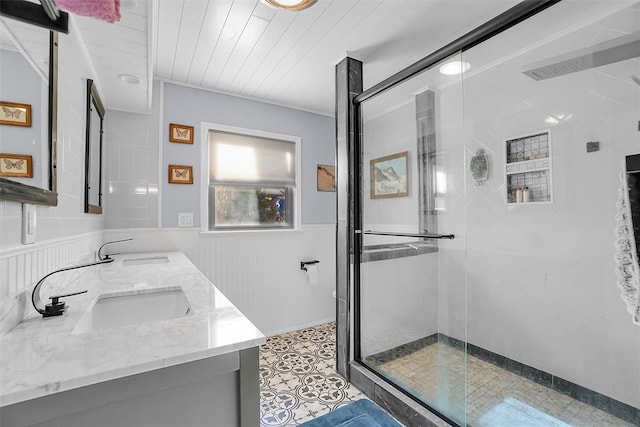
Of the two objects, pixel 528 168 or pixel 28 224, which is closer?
pixel 28 224

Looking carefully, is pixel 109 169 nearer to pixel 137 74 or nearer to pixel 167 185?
pixel 167 185

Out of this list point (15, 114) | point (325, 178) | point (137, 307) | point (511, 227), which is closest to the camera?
point (15, 114)

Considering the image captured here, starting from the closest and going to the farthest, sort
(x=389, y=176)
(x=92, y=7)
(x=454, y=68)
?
1. (x=92, y=7)
2. (x=454, y=68)
3. (x=389, y=176)

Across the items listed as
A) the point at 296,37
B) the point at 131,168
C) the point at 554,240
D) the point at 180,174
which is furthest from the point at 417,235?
the point at 131,168

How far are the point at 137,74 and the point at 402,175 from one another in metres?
1.80

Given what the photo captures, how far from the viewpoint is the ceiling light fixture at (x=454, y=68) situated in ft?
5.61

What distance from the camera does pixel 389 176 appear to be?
7.08 ft

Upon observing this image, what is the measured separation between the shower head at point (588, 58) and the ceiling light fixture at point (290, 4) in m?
1.31

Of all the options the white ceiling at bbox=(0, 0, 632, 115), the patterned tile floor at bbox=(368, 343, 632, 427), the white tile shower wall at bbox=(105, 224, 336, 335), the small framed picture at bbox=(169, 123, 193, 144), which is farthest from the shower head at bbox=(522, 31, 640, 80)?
the small framed picture at bbox=(169, 123, 193, 144)

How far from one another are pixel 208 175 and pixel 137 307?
5.55 ft

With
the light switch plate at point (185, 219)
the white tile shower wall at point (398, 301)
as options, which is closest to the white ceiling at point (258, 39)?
the light switch plate at point (185, 219)

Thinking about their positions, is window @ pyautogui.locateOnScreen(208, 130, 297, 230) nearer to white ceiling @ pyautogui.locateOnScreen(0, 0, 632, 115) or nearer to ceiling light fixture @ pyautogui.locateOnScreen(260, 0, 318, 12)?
white ceiling @ pyautogui.locateOnScreen(0, 0, 632, 115)

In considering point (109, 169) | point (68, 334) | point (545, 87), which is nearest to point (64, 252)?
point (68, 334)

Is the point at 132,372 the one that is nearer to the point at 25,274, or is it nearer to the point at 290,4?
the point at 25,274
